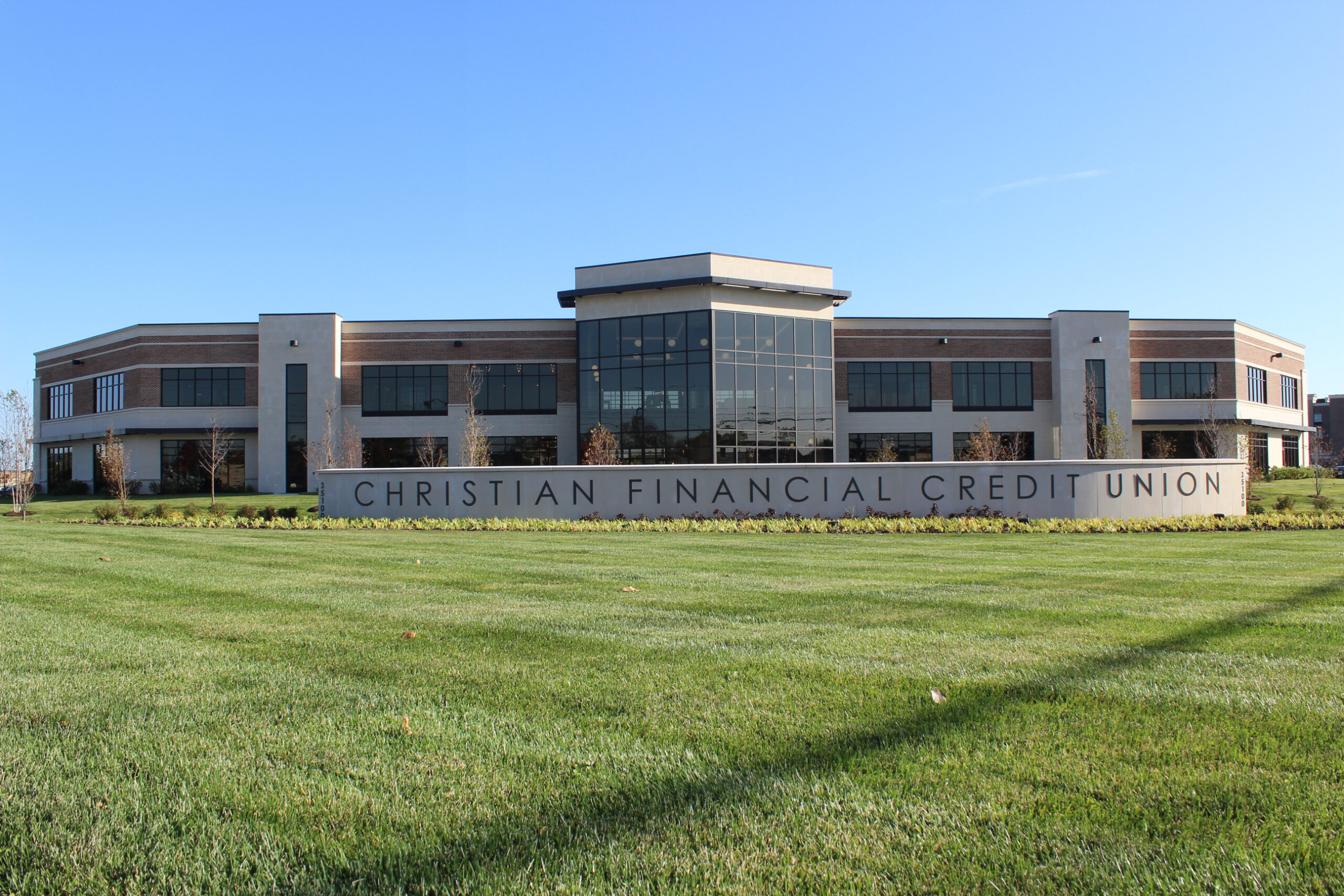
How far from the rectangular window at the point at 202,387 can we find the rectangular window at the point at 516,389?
13.2m

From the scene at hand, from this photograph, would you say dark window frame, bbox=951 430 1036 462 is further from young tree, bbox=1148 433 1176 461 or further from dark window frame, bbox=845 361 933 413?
young tree, bbox=1148 433 1176 461

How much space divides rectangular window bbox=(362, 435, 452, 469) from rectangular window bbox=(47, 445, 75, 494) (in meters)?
20.4

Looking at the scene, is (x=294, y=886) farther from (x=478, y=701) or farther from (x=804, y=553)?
(x=804, y=553)

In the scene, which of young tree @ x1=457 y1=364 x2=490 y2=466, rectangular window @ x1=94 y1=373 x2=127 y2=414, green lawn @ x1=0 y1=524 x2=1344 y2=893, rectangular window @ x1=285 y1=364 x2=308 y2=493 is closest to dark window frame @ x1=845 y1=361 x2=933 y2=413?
young tree @ x1=457 y1=364 x2=490 y2=466

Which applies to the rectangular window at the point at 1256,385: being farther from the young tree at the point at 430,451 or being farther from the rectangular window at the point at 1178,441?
the young tree at the point at 430,451

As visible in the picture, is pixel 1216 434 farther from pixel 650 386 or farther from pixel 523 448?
pixel 523 448

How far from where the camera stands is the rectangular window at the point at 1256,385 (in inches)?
2004

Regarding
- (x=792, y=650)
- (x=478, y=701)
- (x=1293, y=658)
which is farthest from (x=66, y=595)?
(x=1293, y=658)

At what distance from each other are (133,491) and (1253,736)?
168 feet

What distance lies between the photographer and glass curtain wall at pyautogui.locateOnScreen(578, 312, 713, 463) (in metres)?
39.1

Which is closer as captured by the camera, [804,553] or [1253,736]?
[1253,736]

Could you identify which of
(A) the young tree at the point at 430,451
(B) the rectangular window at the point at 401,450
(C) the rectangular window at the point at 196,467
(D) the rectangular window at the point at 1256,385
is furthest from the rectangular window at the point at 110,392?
(D) the rectangular window at the point at 1256,385

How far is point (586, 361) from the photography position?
41531 millimetres

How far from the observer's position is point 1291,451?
5956 cm
